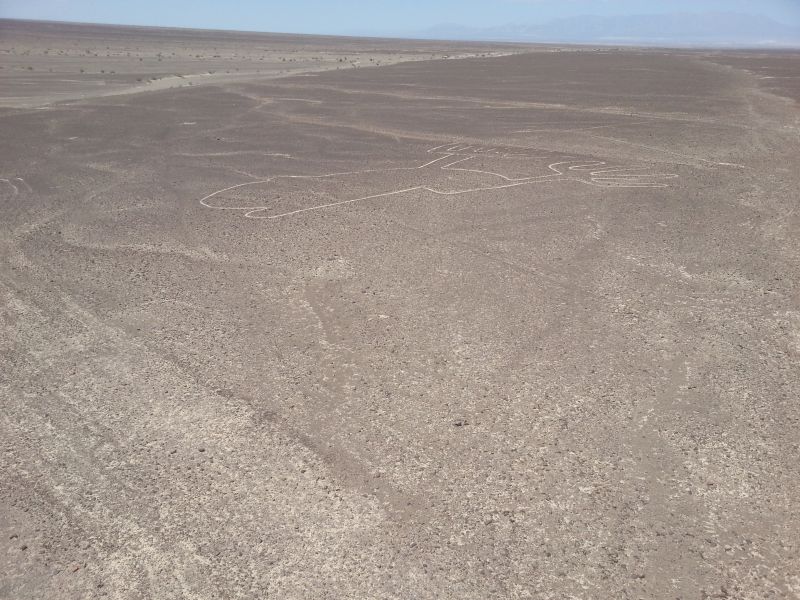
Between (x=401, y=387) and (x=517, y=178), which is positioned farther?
(x=517, y=178)

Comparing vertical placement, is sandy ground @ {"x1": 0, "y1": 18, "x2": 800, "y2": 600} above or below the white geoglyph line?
below

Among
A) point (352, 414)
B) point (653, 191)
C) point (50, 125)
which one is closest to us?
point (352, 414)

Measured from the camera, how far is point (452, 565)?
3145 mm

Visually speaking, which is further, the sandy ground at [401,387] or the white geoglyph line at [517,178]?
the white geoglyph line at [517,178]

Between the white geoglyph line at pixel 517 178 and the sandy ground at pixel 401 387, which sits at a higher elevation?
the white geoglyph line at pixel 517 178

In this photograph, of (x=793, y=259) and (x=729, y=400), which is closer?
(x=729, y=400)

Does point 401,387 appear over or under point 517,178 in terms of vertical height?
under

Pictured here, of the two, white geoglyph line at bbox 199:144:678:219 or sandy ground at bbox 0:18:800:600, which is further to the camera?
white geoglyph line at bbox 199:144:678:219

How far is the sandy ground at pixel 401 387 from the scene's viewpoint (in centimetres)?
320

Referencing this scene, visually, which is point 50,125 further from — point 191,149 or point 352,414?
point 352,414

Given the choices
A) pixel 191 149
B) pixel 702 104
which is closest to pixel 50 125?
pixel 191 149

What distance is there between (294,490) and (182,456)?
77cm

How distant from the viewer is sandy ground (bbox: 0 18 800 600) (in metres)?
3.20

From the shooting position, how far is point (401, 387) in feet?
15.3
